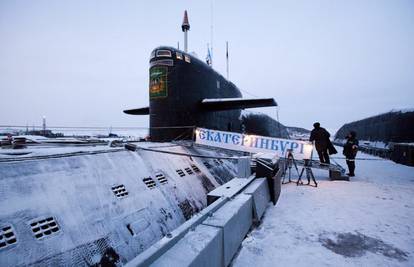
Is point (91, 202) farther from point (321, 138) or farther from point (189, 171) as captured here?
point (321, 138)

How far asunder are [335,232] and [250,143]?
5.76 metres

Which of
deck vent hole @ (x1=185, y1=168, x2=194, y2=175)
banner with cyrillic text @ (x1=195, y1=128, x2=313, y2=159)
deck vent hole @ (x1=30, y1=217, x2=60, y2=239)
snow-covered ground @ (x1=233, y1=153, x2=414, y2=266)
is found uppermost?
banner with cyrillic text @ (x1=195, y1=128, x2=313, y2=159)

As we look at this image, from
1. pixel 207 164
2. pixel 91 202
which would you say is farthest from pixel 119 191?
pixel 207 164

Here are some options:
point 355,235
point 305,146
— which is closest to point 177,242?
point 355,235

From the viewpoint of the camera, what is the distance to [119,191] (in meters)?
4.36

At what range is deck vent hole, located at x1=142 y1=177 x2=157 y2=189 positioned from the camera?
199 inches

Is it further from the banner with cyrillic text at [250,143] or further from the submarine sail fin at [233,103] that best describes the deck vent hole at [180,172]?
the submarine sail fin at [233,103]

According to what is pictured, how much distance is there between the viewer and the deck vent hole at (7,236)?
263 centimetres

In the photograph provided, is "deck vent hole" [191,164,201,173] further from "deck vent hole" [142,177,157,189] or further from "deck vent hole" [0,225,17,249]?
"deck vent hole" [0,225,17,249]

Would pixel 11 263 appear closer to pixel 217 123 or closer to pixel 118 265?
pixel 118 265

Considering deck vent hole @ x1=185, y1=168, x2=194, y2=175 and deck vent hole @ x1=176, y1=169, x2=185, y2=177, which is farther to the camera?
deck vent hole @ x1=185, y1=168, x2=194, y2=175

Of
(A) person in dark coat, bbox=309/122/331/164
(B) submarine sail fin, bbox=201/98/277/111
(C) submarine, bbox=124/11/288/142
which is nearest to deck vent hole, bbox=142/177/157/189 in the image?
(C) submarine, bbox=124/11/288/142

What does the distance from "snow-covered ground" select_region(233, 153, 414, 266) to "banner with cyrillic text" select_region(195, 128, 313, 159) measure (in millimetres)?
3005

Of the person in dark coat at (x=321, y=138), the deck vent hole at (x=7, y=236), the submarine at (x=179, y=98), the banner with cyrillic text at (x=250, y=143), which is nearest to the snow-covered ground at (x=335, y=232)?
the deck vent hole at (x=7, y=236)
